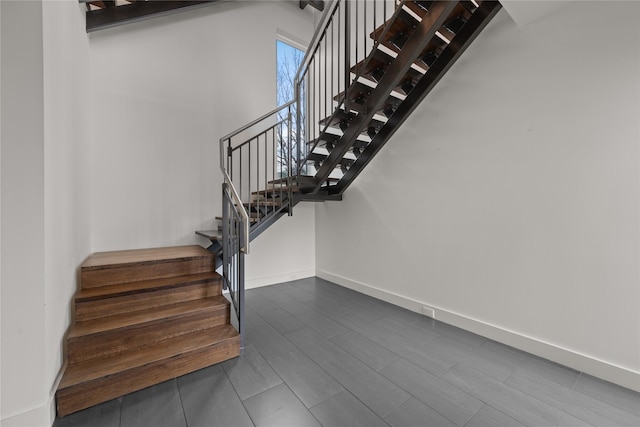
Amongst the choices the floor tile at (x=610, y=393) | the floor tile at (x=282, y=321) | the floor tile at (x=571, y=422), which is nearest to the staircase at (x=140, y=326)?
the floor tile at (x=282, y=321)

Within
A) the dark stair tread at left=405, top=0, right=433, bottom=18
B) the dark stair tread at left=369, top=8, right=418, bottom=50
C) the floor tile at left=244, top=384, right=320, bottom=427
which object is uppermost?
the dark stair tread at left=405, top=0, right=433, bottom=18

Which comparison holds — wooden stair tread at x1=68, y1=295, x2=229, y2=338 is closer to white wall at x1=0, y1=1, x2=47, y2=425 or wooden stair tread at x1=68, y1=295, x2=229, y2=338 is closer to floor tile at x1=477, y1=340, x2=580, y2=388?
white wall at x1=0, y1=1, x2=47, y2=425

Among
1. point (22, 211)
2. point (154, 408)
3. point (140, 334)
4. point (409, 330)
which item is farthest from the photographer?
point (409, 330)

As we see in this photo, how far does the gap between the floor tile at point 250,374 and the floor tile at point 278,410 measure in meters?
0.07

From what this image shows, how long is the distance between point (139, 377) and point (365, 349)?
162 cm

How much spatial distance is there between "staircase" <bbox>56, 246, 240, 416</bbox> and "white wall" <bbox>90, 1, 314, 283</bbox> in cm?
72

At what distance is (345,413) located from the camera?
1.48 metres

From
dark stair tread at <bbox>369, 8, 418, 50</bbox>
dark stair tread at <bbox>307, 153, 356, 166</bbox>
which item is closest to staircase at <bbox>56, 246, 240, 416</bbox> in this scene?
dark stair tread at <bbox>307, 153, 356, 166</bbox>

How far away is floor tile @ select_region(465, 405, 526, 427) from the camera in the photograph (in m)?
1.41

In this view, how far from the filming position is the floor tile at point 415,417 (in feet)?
4.61

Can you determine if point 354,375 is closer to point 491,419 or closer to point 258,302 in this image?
point 491,419

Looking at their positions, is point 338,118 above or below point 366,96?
below

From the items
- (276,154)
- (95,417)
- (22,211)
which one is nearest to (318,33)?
(276,154)

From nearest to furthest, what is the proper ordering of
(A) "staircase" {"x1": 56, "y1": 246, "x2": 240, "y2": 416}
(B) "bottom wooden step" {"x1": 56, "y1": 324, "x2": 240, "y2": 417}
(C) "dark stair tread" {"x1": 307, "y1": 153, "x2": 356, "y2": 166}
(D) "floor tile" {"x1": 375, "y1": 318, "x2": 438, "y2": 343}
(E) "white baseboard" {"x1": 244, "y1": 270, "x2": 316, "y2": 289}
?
1. (B) "bottom wooden step" {"x1": 56, "y1": 324, "x2": 240, "y2": 417}
2. (A) "staircase" {"x1": 56, "y1": 246, "x2": 240, "y2": 416}
3. (D) "floor tile" {"x1": 375, "y1": 318, "x2": 438, "y2": 343}
4. (C) "dark stair tread" {"x1": 307, "y1": 153, "x2": 356, "y2": 166}
5. (E) "white baseboard" {"x1": 244, "y1": 270, "x2": 316, "y2": 289}
